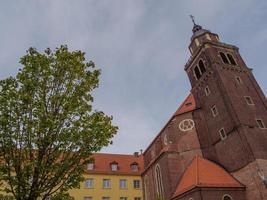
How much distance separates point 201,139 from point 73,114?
25.5 metres

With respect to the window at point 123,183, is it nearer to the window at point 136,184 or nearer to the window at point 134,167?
the window at point 136,184

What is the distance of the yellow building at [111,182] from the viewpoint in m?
40.5

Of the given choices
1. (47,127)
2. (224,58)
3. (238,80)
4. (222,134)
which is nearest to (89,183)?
(222,134)

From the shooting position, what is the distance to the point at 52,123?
36.0ft

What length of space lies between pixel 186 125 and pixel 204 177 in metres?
9.79

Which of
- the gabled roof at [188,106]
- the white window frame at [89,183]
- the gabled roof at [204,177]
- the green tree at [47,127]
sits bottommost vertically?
the green tree at [47,127]

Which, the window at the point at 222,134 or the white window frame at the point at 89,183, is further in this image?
the white window frame at the point at 89,183

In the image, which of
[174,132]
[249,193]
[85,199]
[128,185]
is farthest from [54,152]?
[128,185]

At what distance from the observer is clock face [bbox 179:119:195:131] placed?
3559 cm

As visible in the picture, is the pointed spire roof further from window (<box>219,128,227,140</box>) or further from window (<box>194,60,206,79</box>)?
window (<box>219,128,227,140</box>)

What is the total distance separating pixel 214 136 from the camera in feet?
108

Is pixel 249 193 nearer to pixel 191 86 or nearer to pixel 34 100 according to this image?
pixel 191 86

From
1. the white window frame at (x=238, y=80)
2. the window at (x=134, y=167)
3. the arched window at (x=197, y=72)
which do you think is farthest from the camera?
the window at (x=134, y=167)

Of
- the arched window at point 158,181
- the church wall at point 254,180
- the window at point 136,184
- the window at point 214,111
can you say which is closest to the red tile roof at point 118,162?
the window at point 136,184
